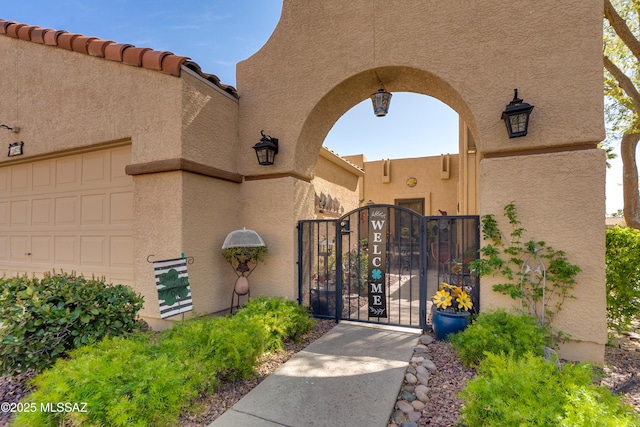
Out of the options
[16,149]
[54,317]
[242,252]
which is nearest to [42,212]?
[16,149]

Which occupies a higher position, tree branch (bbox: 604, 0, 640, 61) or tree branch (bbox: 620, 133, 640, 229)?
tree branch (bbox: 604, 0, 640, 61)

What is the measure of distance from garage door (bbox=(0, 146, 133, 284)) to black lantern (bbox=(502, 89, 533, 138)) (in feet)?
20.6

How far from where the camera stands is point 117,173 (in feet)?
18.4

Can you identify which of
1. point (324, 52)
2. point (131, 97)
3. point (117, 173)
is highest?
point (324, 52)

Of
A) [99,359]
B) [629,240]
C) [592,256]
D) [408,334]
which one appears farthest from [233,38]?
[629,240]

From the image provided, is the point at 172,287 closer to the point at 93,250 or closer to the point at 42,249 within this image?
the point at 93,250

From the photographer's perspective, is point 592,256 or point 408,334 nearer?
point 592,256

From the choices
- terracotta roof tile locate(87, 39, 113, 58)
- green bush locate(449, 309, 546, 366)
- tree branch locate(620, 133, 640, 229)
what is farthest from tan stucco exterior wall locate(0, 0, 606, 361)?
tree branch locate(620, 133, 640, 229)

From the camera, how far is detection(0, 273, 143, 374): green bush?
10.3ft

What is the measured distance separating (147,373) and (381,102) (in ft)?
16.2

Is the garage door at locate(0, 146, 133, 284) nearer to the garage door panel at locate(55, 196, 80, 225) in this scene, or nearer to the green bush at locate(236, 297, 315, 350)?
the garage door panel at locate(55, 196, 80, 225)

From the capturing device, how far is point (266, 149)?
5.39 metres

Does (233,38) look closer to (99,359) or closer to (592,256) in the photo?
(99,359)

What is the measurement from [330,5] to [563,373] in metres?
6.11
